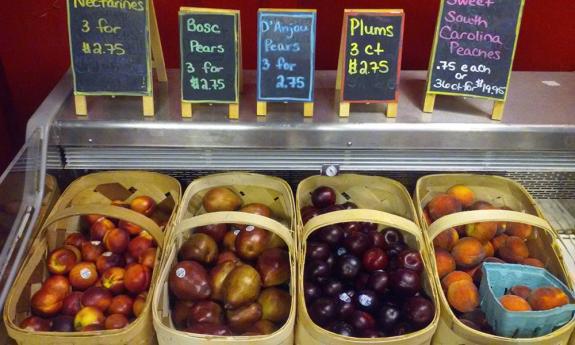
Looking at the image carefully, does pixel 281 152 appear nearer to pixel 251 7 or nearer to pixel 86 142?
pixel 86 142

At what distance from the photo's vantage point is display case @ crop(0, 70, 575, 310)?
158cm

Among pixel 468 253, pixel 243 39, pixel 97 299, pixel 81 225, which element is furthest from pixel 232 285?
pixel 243 39

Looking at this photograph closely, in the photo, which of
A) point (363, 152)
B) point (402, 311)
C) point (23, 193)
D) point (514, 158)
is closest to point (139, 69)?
point (23, 193)

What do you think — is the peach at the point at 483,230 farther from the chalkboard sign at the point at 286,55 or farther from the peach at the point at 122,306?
the peach at the point at 122,306

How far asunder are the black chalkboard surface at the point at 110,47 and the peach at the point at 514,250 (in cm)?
122

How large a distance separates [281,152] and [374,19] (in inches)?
19.3

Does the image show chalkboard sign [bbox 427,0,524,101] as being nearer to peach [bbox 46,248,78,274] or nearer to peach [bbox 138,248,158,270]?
peach [bbox 138,248,158,270]

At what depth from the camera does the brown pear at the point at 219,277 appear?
1515mm

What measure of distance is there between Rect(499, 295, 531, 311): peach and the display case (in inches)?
15.6

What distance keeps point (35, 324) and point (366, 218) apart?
37.3 inches

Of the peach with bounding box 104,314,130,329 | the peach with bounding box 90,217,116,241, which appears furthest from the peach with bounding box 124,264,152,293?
the peach with bounding box 90,217,116,241

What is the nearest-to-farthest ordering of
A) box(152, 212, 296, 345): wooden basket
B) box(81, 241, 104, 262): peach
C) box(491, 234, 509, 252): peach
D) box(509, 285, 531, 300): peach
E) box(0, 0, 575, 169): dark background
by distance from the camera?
box(152, 212, 296, 345): wooden basket → box(509, 285, 531, 300): peach → box(81, 241, 104, 262): peach → box(491, 234, 509, 252): peach → box(0, 0, 575, 169): dark background

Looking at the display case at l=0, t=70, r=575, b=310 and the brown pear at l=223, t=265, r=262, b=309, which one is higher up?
the display case at l=0, t=70, r=575, b=310

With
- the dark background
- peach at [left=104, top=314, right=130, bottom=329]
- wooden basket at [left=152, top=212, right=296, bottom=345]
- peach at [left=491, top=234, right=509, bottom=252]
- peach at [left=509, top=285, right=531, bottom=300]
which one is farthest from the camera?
the dark background
